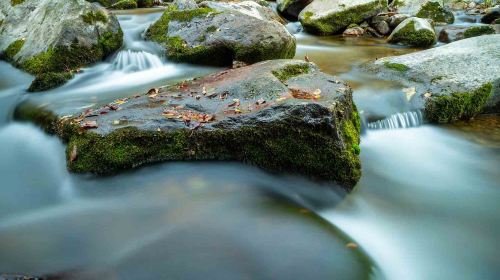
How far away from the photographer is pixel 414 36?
1141cm

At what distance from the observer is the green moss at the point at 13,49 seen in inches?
328

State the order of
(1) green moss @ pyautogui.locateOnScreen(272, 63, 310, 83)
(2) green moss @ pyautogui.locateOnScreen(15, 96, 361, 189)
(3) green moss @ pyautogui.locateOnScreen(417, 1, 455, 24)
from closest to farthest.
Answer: (2) green moss @ pyautogui.locateOnScreen(15, 96, 361, 189) < (1) green moss @ pyautogui.locateOnScreen(272, 63, 310, 83) < (3) green moss @ pyautogui.locateOnScreen(417, 1, 455, 24)

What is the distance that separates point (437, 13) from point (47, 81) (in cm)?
1377

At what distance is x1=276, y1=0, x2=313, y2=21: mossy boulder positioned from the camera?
15.5m

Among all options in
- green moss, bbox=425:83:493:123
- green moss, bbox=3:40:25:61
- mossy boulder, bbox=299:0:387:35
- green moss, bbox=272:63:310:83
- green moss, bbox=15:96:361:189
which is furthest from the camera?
mossy boulder, bbox=299:0:387:35

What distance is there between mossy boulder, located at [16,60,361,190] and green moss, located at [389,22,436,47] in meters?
8.12

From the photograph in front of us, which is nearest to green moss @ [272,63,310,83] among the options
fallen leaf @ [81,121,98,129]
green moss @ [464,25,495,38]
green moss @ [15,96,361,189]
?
green moss @ [15,96,361,189]

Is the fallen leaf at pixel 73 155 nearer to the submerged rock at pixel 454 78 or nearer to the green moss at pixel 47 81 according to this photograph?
the green moss at pixel 47 81

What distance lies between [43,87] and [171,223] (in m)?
4.34

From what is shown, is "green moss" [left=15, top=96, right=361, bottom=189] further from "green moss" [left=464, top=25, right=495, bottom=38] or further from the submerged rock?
"green moss" [left=464, top=25, right=495, bottom=38]

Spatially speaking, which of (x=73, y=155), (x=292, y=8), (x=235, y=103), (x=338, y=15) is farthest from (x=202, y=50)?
(x=292, y=8)

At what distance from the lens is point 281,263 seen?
2.94m

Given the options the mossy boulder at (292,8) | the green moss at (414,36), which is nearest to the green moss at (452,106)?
the green moss at (414,36)

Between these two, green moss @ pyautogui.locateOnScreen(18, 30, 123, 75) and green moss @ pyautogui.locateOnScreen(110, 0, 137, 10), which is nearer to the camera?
green moss @ pyautogui.locateOnScreen(18, 30, 123, 75)
